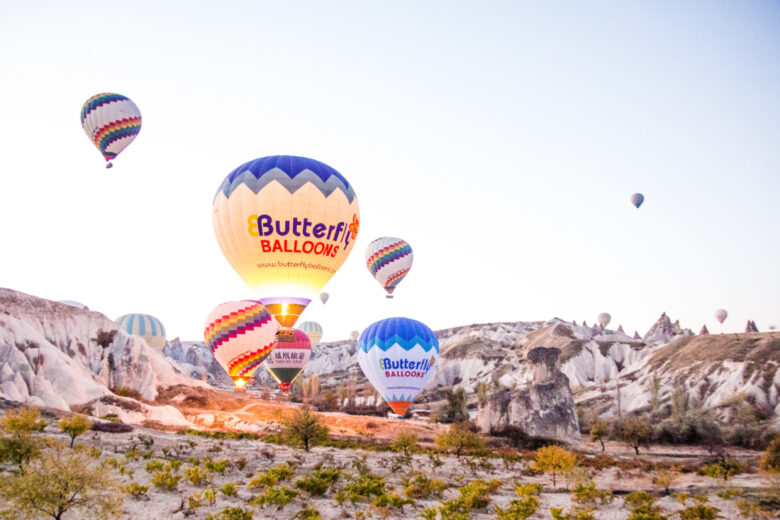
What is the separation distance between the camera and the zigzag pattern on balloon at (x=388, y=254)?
44.6 metres

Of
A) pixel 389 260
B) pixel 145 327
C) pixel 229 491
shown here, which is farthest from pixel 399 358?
pixel 145 327

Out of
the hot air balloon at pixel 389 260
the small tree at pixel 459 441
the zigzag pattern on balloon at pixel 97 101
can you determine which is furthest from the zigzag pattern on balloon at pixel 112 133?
the small tree at pixel 459 441

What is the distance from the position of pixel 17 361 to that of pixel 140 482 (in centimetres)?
2496

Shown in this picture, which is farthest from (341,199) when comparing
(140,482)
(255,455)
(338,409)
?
(338,409)

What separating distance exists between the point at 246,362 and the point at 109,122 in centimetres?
1895

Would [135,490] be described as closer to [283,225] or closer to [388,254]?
[283,225]

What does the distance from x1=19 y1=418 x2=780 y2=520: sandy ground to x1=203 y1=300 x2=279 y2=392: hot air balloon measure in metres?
6.88

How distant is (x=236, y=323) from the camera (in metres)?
32.3

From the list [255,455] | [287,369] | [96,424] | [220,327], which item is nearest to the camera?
[255,455]

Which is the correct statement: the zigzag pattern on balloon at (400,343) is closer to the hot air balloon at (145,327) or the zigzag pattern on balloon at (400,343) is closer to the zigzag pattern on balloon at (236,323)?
the zigzag pattern on balloon at (236,323)

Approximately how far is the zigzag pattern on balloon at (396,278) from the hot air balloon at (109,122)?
2284cm

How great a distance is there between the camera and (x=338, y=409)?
216 feet

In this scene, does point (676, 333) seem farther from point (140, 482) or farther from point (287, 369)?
point (140, 482)

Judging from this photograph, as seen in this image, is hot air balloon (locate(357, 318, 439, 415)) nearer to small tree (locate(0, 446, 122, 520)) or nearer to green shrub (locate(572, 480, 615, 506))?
green shrub (locate(572, 480, 615, 506))
